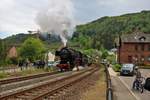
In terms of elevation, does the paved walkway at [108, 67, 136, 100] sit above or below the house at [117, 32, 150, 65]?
below

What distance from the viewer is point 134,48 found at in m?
116

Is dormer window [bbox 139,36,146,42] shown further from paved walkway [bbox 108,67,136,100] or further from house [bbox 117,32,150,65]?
paved walkway [bbox 108,67,136,100]

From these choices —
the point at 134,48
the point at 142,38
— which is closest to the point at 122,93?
the point at 134,48

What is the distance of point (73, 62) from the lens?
211ft

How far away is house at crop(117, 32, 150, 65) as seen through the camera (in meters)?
116

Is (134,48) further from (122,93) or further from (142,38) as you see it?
(122,93)

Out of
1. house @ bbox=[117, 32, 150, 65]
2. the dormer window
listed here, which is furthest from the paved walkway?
the dormer window

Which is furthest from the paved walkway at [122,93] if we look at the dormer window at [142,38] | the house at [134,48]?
the dormer window at [142,38]

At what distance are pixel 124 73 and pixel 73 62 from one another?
987 cm

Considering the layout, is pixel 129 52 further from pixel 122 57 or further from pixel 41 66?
pixel 41 66

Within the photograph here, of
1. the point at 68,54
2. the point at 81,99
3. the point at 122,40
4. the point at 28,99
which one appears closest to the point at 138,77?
the point at 81,99

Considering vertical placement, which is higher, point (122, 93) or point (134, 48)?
point (134, 48)

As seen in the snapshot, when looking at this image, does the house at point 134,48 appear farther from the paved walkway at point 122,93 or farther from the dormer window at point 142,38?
the paved walkway at point 122,93

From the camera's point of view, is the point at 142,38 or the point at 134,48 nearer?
the point at 142,38
